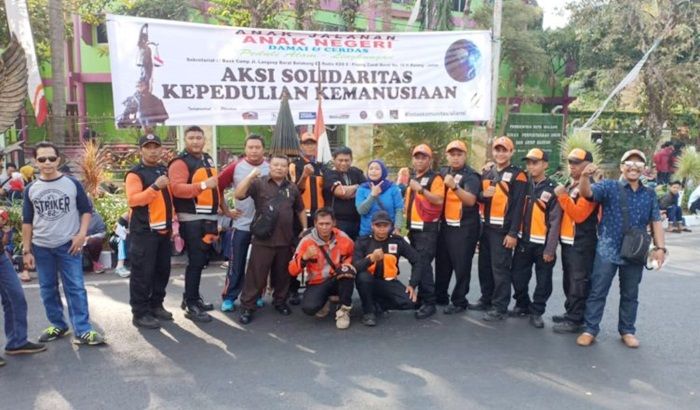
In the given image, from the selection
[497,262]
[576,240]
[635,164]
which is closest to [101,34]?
[497,262]

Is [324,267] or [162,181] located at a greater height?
[162,181]

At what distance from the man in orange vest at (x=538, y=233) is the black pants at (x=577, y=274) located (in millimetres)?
129

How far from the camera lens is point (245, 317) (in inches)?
204

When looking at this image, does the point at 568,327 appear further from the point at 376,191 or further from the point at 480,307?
the point at 376,191

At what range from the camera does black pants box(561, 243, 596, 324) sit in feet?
16.0

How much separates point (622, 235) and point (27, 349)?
4.59 metres

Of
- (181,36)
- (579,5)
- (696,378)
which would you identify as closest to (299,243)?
(696,378)

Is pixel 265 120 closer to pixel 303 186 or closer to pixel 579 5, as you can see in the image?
pixel 303 186

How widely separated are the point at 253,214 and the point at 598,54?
18.1m

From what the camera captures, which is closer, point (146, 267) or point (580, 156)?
point (580, 156)

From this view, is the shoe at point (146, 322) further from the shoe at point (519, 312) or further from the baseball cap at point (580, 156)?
the baseball cap at point (580, 156)

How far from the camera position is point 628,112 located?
18.4 m

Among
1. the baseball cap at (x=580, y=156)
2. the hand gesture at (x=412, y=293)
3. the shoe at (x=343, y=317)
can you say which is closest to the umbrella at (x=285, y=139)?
the shoe at (x=343, y=317)

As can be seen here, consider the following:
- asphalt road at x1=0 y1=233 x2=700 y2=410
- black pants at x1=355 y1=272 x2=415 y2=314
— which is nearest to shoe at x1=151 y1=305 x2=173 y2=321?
asphalt road at x1=0 y1=233 x2=700 y2=410
